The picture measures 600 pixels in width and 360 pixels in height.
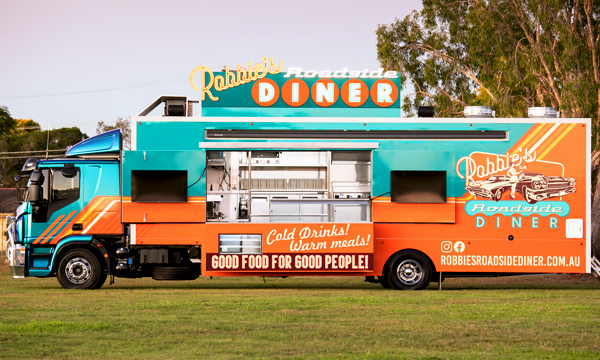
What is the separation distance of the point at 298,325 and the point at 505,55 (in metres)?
21.0

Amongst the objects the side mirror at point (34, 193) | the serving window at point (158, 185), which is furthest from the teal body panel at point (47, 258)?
the serving window at point (158, 185)

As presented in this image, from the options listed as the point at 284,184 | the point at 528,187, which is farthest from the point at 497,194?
the point at 284,184

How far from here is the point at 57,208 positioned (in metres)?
15.3

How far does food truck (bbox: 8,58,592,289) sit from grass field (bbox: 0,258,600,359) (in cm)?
82

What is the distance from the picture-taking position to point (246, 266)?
14.9m

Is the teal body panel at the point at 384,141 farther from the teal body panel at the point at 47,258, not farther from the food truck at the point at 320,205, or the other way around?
the teal body panel at the point at 47,258

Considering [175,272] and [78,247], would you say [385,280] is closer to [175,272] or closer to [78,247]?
[175,272]

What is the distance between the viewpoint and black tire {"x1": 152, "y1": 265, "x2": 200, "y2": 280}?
1521 centimetres

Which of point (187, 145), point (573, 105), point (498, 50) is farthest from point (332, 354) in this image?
point (498, 50)

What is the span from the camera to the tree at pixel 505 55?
83.5 feet

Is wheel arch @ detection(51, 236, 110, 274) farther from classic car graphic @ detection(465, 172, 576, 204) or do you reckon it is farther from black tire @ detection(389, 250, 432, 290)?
classic car graphic @ detection(465, 172, 576, 204)

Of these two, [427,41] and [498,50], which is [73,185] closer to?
[498,50]

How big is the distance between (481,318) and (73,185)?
8.66 metres

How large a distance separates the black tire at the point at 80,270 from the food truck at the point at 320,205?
0.02m
